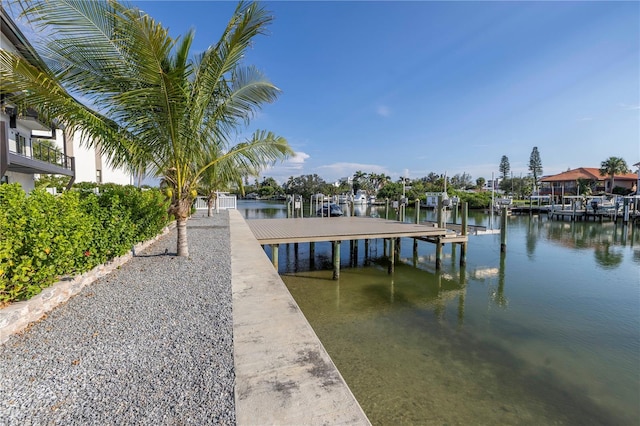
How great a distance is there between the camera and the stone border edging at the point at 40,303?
3.18 metres

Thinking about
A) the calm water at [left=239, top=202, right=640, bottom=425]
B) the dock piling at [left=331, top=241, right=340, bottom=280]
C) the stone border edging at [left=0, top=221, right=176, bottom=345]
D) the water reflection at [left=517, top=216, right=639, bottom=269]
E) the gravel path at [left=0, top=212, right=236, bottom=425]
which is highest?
the stone border edging at [left=0, top=221, right=176, bottom=345]

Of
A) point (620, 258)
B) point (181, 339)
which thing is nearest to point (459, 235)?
point (620, 258)

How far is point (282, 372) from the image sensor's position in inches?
103

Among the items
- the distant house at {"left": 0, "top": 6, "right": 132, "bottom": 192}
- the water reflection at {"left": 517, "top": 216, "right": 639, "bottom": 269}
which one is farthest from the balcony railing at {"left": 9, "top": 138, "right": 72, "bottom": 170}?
the water reflection at {"left": 517, "top": 216, "right": 639, "bottom": 269}

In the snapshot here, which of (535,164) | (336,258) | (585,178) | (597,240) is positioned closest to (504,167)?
(535,164)

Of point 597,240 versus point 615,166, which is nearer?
point 597,240

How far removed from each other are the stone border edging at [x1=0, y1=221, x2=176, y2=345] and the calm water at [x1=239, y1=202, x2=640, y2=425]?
4504 millimetres

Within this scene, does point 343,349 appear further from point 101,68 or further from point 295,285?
point 101,68

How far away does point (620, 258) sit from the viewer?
1497cm

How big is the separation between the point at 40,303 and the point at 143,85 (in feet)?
13.5

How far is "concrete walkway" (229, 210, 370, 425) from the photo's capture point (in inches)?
83.9

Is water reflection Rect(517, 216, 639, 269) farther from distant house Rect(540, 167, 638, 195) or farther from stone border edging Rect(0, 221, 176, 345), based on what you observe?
distant house Rect(540, 167, 638, 195)

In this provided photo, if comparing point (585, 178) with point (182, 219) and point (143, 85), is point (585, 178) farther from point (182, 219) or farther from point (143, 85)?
point (143, 85)

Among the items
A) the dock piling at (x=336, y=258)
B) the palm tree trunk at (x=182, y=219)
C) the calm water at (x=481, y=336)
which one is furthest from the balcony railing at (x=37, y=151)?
the dock piling at (x=336, y=258)
